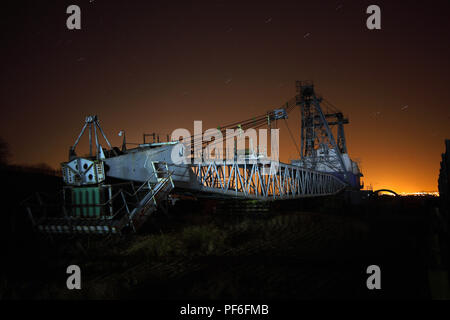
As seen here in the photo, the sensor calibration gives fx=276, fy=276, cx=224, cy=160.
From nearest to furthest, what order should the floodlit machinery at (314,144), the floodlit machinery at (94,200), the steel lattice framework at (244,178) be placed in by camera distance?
the floodlit machinery at (94,200) → the steel lattice framework at (244,178) → the floodlit machinery at (314,144)

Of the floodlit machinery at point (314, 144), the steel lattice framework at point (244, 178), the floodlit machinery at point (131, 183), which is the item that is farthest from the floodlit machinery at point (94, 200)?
the floodlit machinery at point (314, 144)

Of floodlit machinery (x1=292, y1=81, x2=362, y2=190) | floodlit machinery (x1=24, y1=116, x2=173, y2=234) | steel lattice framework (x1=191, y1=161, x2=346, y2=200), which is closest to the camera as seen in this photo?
floodlit machinery (x1=24, y1=116, x2=173, y2=234)

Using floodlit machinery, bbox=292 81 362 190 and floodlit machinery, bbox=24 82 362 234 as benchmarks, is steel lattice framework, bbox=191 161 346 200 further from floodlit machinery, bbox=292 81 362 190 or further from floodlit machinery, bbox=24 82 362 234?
floodlit machinery, bbox=292 81 362 190

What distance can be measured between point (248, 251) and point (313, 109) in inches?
1352

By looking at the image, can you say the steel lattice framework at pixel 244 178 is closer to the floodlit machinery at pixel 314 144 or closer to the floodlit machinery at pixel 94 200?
the floodlit machinery at pixel 94 200

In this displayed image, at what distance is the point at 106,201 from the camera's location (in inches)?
492

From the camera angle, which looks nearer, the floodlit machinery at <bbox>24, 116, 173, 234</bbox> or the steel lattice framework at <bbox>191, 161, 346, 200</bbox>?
the floodlit machinery at <bbox>24, 116, 173, 234</bbox>

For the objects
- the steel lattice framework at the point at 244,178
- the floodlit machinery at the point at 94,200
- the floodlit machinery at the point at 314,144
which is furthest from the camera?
the floodlit machinery at the point at 314,144

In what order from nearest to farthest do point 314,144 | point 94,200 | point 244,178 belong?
point 94,200
point 244,178
point 314,144

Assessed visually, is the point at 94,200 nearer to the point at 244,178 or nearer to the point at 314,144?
the point at 244,178

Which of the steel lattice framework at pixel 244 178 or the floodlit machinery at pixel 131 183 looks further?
the steel lattice framework at pixel 244 178

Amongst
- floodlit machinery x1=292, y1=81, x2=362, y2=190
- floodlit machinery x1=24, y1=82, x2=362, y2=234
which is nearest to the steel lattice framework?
floodlit machinery x1=24, y1=82, x2=362, y2=234

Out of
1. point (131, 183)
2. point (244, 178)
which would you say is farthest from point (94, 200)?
point (244, 178)
